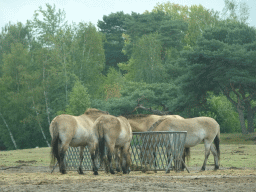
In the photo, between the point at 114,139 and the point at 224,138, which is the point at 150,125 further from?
the point at 224,138

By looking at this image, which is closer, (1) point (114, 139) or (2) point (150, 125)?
(1) point (114, 139)

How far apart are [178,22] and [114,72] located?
13.4m

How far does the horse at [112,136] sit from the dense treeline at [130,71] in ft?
63.1

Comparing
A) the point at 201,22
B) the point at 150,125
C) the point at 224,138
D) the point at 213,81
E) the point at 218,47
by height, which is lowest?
the point at 224,138

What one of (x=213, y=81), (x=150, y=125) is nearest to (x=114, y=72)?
(x=213, y=81)

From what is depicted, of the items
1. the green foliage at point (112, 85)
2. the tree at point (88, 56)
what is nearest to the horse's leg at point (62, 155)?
the green foliage at point (112, 85)

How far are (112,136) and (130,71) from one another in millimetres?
45413

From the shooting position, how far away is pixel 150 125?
42.6ft

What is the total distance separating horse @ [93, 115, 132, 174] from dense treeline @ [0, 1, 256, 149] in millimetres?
19228

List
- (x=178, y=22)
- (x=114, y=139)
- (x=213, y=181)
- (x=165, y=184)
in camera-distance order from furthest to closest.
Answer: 1. (x=178, y=22)
2. (x=114, y=139)
3. (x=213, y=181)
4. (x=165, y=184)

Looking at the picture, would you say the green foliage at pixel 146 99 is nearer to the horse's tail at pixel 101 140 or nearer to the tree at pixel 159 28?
the tree at pixel 159 28

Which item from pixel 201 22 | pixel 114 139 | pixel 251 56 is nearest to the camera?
pixel 114 139

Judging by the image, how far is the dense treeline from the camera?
31.0 meters

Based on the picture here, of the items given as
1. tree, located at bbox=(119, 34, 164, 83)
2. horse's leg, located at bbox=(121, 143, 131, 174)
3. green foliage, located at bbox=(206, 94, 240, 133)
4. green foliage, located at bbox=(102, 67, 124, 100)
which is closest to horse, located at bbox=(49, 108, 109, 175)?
horse's leg, located at bbox=(121, 143, 131, 174)
